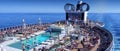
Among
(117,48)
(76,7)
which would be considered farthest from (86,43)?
(76,7)

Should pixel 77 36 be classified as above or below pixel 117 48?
above

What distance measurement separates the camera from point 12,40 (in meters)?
34.4

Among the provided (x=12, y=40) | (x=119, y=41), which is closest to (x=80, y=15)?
(x=119, y=41)

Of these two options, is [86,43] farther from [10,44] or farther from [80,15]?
[80,15]

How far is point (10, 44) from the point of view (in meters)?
31.6

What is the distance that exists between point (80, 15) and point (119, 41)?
36.0 ft

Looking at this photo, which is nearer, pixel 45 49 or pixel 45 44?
pixel 45 49

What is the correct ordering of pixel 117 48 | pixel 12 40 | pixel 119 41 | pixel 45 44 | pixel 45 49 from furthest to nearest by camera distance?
pixel 119 41, pixel 117 48, pixel 12 40, pixel 45 44, pixel 45 49

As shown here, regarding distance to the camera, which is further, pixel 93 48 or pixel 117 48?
pixel 117 48

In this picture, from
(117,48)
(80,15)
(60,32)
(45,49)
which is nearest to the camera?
(45,49)

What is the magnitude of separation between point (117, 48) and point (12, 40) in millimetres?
22816

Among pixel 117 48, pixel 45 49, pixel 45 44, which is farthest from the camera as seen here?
pixel 117 48

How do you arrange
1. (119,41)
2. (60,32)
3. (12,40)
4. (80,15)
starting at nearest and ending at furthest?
(12,40) → (60,32) → (119,41) → (80,15)

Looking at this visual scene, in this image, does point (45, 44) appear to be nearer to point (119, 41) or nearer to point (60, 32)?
point (60, 32)
